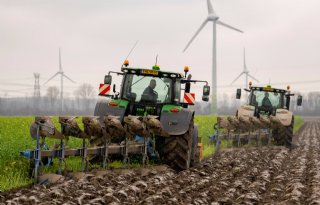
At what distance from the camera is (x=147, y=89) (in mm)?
12883

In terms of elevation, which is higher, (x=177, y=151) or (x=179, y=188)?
(x=177, y=151)

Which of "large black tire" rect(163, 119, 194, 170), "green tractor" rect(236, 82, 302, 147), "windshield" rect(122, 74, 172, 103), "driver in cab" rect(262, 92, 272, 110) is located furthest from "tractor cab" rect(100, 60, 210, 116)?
"driver in cab" rect(262, 92, 272, 110)

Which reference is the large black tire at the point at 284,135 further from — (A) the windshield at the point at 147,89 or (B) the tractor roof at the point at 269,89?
(A) the windshield at the point at 147,89

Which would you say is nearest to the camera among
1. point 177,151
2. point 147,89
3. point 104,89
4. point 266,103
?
point 177,151

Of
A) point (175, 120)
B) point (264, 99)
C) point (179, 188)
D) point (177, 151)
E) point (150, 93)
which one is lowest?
point (179, 188)

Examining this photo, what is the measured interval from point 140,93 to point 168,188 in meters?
4.76

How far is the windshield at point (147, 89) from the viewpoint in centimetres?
1277

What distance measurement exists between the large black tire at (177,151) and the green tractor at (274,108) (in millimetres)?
11241

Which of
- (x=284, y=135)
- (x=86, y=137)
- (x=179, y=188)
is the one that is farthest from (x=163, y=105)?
(x=284, y=135)

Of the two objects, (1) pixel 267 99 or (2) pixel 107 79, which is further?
(1) pixel 267 99

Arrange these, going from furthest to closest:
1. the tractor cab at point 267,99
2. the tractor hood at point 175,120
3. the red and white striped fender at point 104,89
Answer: the tractor cab at point 267,99 → the red and white striped fender at point 104,89 → the tractor hood at point 175,120

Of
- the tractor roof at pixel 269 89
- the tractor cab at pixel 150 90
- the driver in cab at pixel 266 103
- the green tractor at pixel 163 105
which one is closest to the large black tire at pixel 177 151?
the green tractor at pixel 163 105

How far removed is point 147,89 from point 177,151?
194 cm

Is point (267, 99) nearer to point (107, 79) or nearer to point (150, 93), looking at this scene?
point (150, 93)
